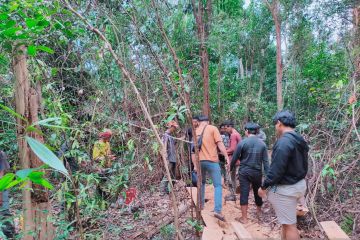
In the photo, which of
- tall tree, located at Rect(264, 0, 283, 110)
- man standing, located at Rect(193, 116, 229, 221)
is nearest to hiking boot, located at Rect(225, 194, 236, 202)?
man standing, located at Rect(193, 116, 229, 221)

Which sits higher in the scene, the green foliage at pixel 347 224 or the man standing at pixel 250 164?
the man standing at pixel 250 164

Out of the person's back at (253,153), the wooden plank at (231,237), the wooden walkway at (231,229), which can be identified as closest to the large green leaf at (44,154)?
the wooden walkway at (231,229)

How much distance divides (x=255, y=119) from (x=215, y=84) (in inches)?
104

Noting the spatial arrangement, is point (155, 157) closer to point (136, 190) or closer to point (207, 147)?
point (136, 190)

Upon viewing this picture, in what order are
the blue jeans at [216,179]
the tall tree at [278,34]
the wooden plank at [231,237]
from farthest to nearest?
the tall tree at [278,34]
the blue jeans at [216,179]
the wooden plank at [231,237]

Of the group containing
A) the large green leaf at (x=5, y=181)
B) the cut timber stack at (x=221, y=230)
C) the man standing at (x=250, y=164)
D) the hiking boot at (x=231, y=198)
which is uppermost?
the large green leaf at (x=5, y=181)

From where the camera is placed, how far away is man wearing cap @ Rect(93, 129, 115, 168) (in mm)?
3981

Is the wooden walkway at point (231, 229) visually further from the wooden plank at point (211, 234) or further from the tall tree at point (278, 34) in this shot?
the tall tree at point (278, 34)

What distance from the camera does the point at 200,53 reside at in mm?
8406

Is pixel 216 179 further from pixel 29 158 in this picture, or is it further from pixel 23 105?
pixel 23 105

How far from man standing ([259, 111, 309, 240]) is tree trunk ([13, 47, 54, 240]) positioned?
226cm

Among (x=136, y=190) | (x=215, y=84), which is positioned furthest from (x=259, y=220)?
(x=215, y=84)

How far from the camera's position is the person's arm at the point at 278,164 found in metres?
3.35

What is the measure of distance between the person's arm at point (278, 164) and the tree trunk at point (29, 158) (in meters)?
2.24
